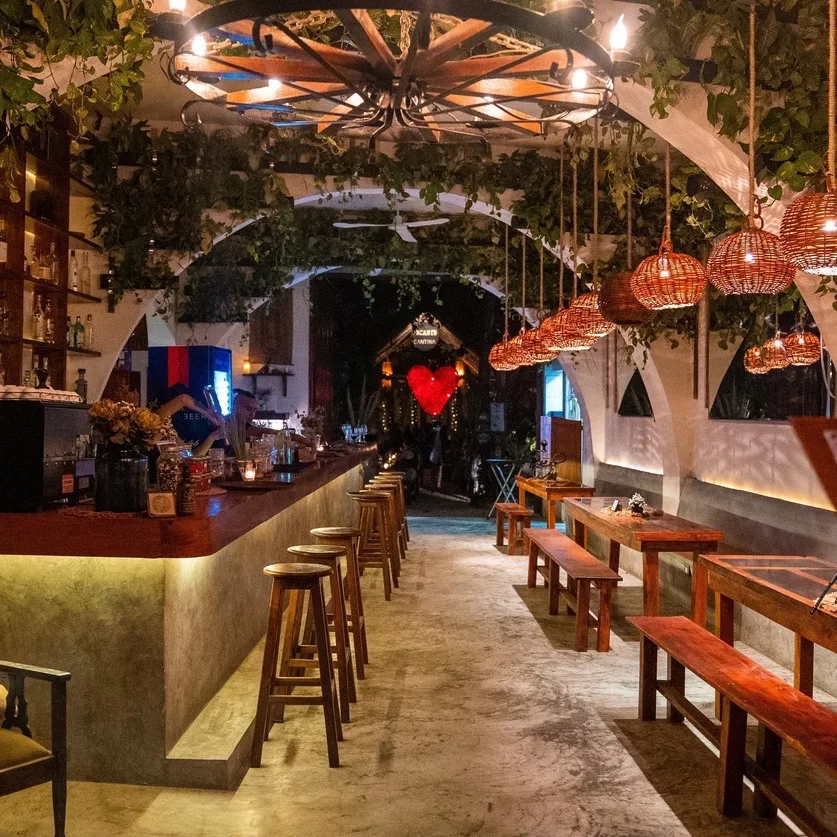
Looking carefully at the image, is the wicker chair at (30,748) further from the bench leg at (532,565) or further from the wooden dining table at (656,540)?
the bench leg at (532,565)

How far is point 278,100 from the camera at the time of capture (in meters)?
3.79

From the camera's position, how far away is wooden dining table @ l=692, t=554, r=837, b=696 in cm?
321

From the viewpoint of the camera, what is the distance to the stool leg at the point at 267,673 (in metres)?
3.58

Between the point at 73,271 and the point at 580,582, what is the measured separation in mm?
4574

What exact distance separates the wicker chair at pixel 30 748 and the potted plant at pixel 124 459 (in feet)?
2.64

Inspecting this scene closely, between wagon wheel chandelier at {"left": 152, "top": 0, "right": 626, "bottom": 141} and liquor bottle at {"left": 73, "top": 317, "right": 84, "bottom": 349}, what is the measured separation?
341cm

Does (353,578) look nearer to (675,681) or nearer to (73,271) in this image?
(675,681)

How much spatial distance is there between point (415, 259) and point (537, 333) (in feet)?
11.5

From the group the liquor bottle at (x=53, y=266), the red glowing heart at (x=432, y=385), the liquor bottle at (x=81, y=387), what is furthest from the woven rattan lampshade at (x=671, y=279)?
the red glowing heart at (x=432, y=385)

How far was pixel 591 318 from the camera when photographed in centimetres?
564

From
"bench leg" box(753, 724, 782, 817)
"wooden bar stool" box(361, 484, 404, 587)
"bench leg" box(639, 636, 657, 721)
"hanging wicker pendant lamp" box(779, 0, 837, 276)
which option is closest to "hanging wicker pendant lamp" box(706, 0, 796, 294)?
"hanging wicker pendant lamp" box(779, 0, 837, 276)

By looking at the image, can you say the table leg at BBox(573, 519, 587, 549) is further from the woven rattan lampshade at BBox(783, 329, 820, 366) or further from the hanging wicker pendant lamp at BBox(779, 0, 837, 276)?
the hanging wicker pendant lamp at BBox(779, 0, 837, 276)

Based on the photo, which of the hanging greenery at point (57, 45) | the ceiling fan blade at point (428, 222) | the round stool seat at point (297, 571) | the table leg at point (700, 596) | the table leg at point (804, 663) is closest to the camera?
the hanging greenery at point (57, 45)

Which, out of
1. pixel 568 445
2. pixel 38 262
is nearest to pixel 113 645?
pixel 38 262
